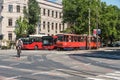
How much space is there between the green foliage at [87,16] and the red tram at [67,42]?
448 inches

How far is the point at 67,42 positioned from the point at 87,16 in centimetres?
2355

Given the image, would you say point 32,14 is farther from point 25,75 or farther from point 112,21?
point 25,75

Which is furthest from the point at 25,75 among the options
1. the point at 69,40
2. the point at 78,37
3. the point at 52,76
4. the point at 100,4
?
the point at 100,4

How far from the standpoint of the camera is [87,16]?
7975cm

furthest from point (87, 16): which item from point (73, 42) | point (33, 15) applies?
point (73, 42)

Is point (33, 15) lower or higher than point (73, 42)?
higher

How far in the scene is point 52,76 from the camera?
17000mm

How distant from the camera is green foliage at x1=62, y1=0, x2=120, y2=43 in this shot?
79.1m

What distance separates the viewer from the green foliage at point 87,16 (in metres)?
79.1

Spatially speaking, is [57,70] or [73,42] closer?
[57,70]

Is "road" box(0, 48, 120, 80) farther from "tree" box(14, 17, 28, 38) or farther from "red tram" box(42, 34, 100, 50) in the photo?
"tree" box(14, 17, 28, 38)

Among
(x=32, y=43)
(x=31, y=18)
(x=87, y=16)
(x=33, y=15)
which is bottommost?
(x=32, y=43)

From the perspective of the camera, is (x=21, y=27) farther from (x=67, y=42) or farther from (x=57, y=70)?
(x=57, y=70)

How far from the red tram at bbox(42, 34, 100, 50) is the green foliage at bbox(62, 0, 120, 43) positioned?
37.4 ft
